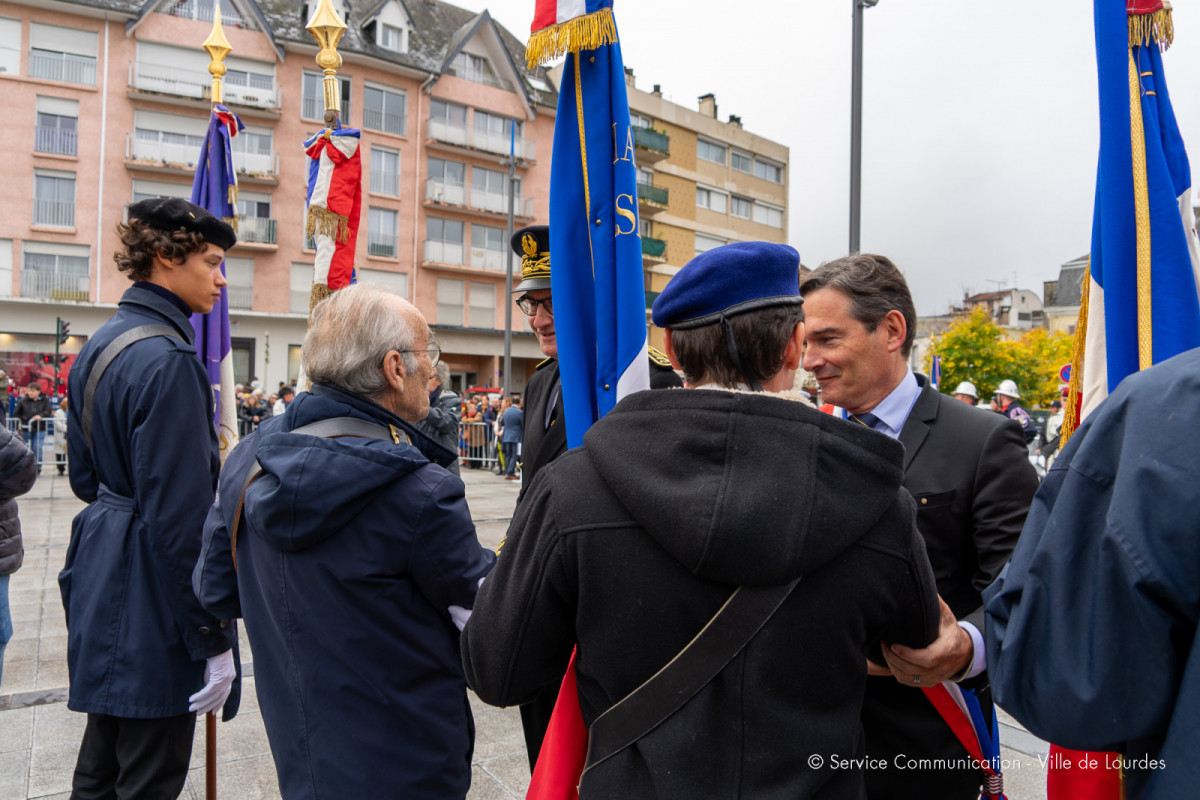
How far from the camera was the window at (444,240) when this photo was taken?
33531 millimetres

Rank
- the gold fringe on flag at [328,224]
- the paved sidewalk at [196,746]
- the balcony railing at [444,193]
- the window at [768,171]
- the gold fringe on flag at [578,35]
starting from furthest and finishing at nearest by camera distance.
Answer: the window at [768,171] < the balcony railing at [444,193] < the gold fringe on flag at [328,224] < the paved sidewalk at [196,746] < the gold fringe on flag at [578,35]

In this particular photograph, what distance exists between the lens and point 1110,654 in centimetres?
107

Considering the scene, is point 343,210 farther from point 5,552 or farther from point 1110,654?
point 1110,654

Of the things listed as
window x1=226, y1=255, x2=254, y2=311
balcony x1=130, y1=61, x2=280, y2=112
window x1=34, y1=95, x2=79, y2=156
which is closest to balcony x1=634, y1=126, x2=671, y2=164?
balcony x1=130, y1=61, x2=280, y2=112

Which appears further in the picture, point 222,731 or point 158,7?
point 158,7

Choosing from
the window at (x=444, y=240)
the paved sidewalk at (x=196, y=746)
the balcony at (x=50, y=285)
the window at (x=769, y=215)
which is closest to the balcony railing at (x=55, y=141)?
the balcony at (x=50, y=285)

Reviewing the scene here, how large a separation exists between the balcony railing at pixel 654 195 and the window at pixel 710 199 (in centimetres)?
350

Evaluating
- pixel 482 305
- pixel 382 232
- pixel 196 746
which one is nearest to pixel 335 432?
pixel 196 746

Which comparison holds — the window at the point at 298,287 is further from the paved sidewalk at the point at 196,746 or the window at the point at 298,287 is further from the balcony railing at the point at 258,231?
the paved sidewalk at the point at 196,746

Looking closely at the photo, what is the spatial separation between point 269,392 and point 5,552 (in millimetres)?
28206

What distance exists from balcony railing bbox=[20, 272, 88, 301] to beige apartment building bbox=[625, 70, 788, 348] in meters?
22.5

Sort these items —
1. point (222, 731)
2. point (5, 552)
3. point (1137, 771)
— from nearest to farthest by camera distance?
point (1137, 771)
point (5, 552)
point (222, 731)

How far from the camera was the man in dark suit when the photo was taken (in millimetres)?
2020

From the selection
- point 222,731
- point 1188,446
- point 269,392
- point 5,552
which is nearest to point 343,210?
point 5,552
